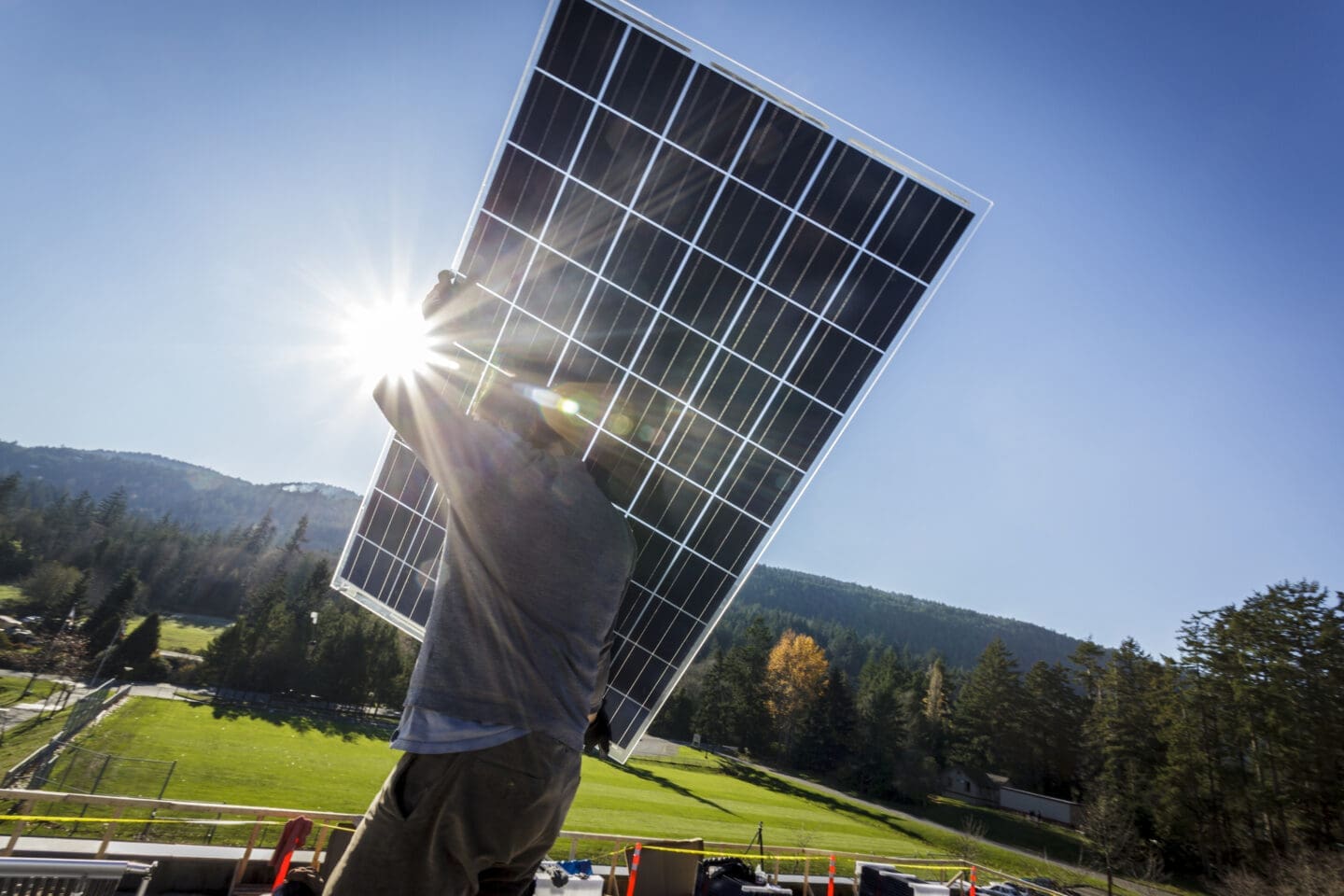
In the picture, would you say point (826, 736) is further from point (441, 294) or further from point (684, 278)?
point (441, 294)

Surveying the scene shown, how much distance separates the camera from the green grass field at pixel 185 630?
79.6 m

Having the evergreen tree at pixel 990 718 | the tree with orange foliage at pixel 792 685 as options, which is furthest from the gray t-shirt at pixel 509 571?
the evergreen tree at pixel 990 718

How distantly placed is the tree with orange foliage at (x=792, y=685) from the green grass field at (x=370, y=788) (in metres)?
22.5

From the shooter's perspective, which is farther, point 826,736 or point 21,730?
point 826,736

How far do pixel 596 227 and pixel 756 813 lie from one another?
140 feet

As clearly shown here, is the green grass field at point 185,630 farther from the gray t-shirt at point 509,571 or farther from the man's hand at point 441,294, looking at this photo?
the gray t-shirt at point 509,571

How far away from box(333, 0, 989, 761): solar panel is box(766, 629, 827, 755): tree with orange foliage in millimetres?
72832

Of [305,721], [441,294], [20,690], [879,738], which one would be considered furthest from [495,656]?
[20,690]

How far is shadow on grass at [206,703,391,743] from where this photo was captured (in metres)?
47.8

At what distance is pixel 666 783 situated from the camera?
4797cm

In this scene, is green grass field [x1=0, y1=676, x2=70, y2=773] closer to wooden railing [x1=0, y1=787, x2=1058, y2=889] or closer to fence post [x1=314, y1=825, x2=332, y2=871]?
wooden railing [x1=0, y1=787, x2=1058, y2=889]

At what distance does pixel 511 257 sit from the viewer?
966 centimetres

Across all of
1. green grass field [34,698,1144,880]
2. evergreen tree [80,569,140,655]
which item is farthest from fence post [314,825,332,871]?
evergreen tree [80,569,140,655]

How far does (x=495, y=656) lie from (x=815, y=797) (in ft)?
199
